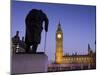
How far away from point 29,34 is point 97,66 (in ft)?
3.22

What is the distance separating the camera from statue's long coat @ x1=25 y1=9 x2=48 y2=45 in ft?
8.94

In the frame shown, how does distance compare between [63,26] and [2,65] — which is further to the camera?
[63,26]

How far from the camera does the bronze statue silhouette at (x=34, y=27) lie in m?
2.72

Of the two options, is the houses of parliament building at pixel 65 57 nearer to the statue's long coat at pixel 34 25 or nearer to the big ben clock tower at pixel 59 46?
the big ben clock tower at pixel 59 46

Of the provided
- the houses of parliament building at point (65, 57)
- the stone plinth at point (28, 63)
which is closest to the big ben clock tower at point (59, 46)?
the houses of parliament building at point (65, 57)

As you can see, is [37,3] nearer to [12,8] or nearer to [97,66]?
[12,8]

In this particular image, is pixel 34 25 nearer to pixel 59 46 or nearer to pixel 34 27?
pixel 34 27

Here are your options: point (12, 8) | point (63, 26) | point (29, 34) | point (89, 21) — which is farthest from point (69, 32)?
point (12, 8)

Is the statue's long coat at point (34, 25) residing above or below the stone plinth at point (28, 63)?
above

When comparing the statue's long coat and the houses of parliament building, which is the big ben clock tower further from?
the statue's long coat

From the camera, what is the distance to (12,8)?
2658 mm

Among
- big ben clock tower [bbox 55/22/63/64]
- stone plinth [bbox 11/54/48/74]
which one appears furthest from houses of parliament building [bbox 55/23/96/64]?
stone plinth [bbox 11/54/48/74]

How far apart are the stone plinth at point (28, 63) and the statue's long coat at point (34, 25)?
0.57ft

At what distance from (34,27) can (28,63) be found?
423mm
